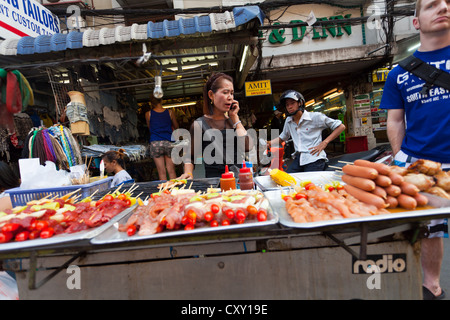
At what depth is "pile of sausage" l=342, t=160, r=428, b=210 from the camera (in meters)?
1.46

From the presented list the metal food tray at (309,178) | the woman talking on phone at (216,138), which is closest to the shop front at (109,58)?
the woman talking on phone at (216,138)

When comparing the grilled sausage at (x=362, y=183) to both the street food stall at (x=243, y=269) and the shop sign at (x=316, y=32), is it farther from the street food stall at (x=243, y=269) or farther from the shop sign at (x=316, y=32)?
the shop sign at (x=316, y=32)

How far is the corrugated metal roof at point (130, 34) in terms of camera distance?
4469 millimetres

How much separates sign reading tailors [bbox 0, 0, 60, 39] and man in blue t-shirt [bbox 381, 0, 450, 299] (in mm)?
7005

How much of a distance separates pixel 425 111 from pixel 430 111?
38 mm

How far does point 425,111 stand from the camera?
2.25 m

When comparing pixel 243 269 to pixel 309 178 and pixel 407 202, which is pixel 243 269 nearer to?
pixel 407 202

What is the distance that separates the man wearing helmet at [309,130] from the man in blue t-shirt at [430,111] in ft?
5.47

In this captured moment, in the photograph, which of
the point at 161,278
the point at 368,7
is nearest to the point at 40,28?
the point at 161,278

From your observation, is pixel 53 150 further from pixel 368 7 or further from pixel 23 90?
pixel 368 7

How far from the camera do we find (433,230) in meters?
2.18

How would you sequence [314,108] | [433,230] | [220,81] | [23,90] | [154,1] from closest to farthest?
[433,230], [23,90], [220,81], [154,1], [314,108]

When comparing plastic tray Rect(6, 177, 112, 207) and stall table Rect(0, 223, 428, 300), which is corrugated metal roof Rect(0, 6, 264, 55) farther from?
stall table Rect(0, 223, 428, 300)

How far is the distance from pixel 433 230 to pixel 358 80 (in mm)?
9655
